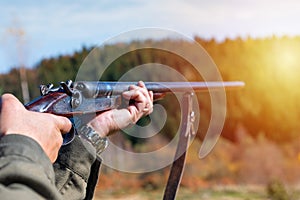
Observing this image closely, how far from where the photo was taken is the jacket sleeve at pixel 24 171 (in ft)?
4.43

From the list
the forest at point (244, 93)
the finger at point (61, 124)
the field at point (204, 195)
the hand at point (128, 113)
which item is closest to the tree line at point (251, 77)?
the forest at point (244, 93)

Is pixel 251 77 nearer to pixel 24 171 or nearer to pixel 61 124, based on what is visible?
pixel 61 124

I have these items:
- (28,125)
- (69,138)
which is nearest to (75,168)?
(69,138)

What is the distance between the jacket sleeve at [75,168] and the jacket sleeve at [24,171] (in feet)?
3.10

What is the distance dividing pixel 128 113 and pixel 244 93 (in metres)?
32.5

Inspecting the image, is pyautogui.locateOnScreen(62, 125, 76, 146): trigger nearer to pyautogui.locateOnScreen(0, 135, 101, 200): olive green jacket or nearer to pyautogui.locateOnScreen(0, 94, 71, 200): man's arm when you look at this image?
pyautogui.locateOnScreen(0, 94, 71, 200): man's arm

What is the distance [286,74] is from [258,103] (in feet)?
7.17

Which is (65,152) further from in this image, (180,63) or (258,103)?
(258,103)

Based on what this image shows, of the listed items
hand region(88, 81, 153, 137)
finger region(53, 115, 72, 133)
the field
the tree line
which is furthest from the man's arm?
Result: the tree line

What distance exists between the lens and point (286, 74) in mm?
33750

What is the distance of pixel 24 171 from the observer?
138 cm

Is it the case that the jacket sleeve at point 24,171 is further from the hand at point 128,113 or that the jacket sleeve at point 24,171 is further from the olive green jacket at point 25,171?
the hand at point 128,113

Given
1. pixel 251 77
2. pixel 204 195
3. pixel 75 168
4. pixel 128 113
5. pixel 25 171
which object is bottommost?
pixel 251 77

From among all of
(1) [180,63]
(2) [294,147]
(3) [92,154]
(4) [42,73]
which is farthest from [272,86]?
(3) [92,154]
